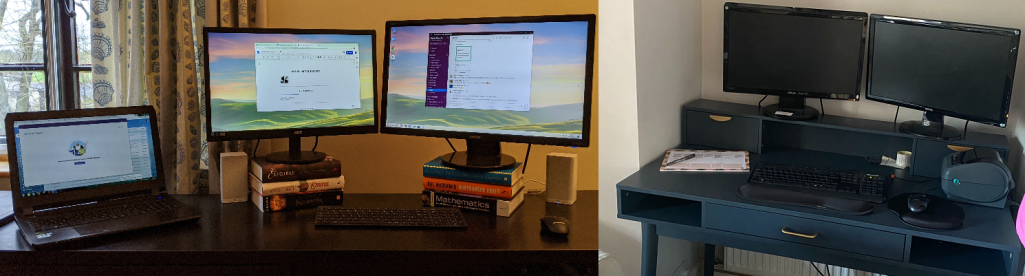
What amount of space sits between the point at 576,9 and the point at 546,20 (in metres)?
0.56

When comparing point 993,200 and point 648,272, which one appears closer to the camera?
point 993,200

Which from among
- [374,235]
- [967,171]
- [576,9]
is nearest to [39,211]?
[374,235]

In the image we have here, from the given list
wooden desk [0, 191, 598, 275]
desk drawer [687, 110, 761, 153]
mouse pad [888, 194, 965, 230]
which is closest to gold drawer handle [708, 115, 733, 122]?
desk drawer [687, 110, 761, 153]

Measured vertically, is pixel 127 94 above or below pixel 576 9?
below

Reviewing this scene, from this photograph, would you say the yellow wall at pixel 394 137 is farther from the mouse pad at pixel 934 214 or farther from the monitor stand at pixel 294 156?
the mouse pad at pixel 934 214

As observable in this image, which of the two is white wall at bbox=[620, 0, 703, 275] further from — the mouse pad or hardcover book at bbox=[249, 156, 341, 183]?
hardcover book at bbox=[249, 156, 341, 183]

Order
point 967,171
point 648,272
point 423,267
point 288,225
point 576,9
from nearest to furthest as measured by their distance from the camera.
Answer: point 423,267, point 288,225, point 967,171, point 648,272, point 576,9

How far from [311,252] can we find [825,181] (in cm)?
132

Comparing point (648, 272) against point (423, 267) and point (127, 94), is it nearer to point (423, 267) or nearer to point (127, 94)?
point (423, 267)

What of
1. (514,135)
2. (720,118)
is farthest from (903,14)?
(514,135)

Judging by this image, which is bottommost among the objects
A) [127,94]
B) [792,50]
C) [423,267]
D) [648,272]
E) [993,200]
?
[648,272]

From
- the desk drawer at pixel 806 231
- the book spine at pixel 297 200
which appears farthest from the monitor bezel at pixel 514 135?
the desk drawer at pixel 806 231

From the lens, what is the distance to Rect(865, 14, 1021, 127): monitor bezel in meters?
1.73

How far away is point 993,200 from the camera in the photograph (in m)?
1.67
